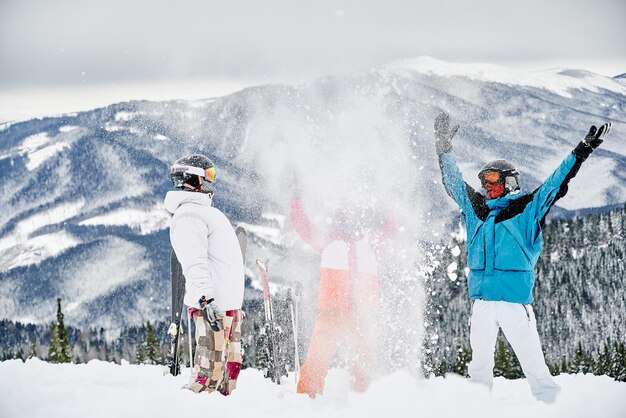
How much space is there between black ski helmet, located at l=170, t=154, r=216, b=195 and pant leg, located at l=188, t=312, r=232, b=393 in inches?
37.6

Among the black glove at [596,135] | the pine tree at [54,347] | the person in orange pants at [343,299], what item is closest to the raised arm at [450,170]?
the person in orange pants at [343,299]

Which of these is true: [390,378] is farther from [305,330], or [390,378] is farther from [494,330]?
[305,330]

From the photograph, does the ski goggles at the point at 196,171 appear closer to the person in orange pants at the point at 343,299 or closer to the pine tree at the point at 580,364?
the person in orange pants at the point at 343,299

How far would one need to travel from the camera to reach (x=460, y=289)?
318ft

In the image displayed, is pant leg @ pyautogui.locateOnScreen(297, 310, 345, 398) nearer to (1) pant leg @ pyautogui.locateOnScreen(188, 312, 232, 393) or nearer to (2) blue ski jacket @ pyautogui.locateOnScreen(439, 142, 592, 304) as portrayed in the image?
(1) pant leg @ pyautogui.locateOnScreen(188, 312, 232, 393)

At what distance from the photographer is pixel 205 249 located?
5164 millimetres

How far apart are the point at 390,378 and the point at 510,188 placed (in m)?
1.88

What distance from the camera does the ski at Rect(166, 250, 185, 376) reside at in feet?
20.5

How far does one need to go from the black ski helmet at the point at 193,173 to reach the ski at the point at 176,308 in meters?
0.90

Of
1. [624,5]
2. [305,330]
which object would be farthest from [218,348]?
[624,5]

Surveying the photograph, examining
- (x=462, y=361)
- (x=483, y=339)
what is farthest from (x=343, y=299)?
(x=462, y=361)

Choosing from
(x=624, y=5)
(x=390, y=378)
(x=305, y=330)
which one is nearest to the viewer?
(x=390, y=378)

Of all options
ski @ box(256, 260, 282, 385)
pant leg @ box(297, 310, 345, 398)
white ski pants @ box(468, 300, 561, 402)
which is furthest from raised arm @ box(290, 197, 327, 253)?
white ski pants @ box(468, 300, 561, 402)

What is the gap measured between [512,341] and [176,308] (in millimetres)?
2850
